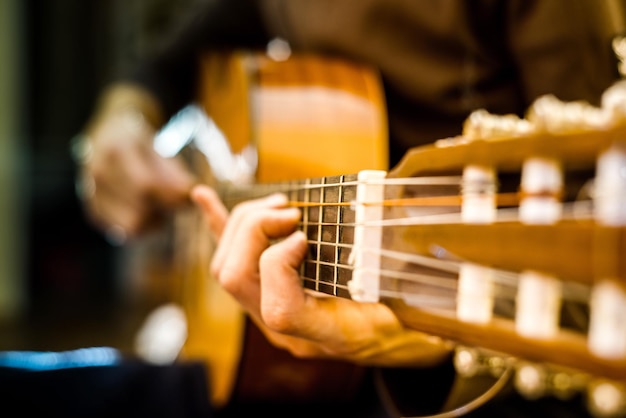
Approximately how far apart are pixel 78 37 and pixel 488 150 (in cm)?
229

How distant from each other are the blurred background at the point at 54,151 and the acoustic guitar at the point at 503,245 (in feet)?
6.50

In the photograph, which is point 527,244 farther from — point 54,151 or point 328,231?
point 54,151

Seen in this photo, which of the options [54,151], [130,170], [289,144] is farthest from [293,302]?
[54,151]

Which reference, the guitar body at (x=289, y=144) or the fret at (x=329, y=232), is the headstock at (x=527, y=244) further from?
the guitar body at (x=289, y=144)

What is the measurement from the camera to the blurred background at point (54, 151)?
230 cm

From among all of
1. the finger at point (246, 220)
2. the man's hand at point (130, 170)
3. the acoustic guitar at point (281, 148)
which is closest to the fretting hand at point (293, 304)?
the finger at point (246, 220)

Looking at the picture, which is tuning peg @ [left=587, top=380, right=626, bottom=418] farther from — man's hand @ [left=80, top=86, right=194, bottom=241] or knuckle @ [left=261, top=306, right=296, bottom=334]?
man's hand @ [left=80, top=86, right=194, bottom=241]

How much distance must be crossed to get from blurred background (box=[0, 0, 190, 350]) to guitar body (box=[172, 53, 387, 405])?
1491 millimetres

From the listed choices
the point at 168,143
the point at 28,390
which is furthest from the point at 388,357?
the point at 168,143

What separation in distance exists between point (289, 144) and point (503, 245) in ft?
1.54

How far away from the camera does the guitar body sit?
71 cm

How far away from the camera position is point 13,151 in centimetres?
239

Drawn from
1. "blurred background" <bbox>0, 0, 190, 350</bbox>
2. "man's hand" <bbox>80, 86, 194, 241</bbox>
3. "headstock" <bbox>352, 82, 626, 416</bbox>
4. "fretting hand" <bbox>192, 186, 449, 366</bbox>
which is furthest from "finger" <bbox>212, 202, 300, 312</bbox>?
"blurred background" <bbox>0, 0, 190, 350</bbox>

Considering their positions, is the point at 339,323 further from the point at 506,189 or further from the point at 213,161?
the point at 213,161
